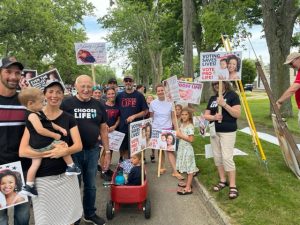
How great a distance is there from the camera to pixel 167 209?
6.00 m

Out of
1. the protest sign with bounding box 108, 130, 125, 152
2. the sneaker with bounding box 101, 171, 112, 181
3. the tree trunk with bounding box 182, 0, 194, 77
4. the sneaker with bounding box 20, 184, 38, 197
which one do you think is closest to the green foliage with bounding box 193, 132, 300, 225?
the protest sign with bounding box 108, 130, 125, 152

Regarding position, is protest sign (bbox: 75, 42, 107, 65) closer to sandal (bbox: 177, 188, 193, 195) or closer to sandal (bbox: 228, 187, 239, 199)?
sandal (bbox: 177, 188, 193, 195)

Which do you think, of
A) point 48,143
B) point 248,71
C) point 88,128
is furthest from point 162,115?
point 248,71

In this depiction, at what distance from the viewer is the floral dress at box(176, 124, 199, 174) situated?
6.82 metres

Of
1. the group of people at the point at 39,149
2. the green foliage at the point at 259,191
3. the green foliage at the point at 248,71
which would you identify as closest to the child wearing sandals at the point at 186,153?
the green foliage at the point at 259,191

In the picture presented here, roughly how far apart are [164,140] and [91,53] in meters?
2.56

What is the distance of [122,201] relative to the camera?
5547mm

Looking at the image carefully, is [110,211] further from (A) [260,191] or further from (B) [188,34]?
(B) [188,34]

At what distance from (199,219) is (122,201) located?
124 cm

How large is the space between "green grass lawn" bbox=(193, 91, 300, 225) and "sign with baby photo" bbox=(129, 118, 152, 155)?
4.98 ft

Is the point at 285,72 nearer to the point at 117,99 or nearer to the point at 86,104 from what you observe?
the point at 117,99

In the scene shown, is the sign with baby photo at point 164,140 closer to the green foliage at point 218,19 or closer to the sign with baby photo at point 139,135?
the sign with baby photo at point 139,135

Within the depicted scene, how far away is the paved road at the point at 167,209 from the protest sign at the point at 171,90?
190 cm

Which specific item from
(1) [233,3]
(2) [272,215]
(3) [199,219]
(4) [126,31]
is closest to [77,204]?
(3) [199,219]
